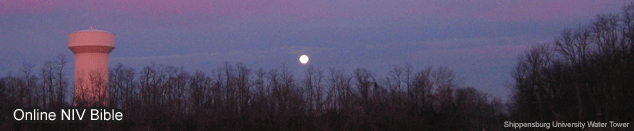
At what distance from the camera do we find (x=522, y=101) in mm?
53750

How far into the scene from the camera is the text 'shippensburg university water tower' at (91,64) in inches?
2183

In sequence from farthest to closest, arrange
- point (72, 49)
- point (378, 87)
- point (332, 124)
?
point (378, 87)
point (72, 49)
point (332, 124)

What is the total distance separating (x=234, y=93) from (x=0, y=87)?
1754 cm

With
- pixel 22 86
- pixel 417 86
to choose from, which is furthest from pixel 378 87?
pixel 22 86

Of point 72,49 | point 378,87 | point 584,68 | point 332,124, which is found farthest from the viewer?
point 378,87

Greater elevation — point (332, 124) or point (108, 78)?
point (108, 78)

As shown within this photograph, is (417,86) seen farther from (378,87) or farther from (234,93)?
(234,93)

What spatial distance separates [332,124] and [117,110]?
14.8 m

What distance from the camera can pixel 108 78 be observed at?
60125mm

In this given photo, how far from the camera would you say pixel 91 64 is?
186 feet

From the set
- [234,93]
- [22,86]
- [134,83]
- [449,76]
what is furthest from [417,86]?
[22,86]

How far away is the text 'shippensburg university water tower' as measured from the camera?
55438 mm

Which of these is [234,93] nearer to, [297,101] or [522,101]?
[297,101]

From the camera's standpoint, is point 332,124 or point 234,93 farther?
point 234,93
